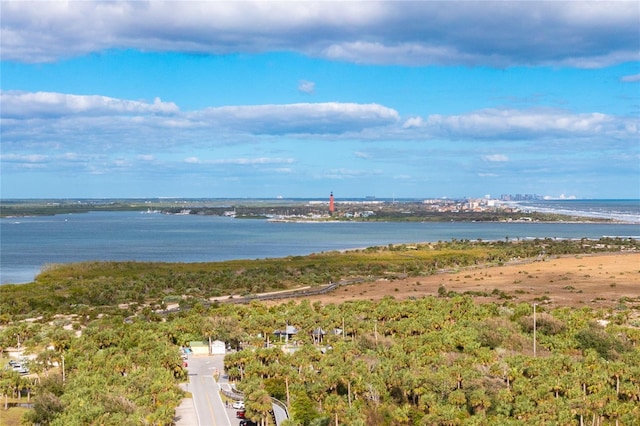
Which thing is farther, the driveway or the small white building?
the small white building

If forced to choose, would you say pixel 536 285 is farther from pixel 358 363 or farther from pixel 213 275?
pixel 358 363

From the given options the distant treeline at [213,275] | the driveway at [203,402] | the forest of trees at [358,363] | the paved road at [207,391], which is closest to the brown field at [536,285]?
the forest of trees at [358,363]

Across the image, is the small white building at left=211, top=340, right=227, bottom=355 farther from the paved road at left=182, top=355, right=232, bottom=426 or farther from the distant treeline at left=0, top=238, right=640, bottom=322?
the distant treeline at left=0, top=238, right=640, bottom=322

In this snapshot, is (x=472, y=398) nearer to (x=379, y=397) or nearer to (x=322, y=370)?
(x=379, y=397)

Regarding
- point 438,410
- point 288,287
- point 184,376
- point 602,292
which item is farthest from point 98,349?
point 602,292

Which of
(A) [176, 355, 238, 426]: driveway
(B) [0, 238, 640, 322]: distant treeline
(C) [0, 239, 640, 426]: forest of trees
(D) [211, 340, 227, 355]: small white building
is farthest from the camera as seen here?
(B) [0, 238, 640, 322]: distant treeline

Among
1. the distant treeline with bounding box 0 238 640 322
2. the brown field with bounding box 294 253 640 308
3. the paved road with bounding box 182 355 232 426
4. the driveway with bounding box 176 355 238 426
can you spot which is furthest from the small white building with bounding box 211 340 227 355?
the brown field with bounding box 294 253 640 308
